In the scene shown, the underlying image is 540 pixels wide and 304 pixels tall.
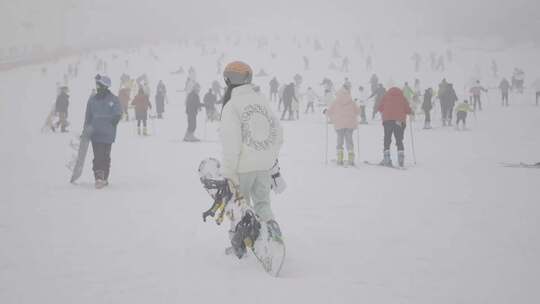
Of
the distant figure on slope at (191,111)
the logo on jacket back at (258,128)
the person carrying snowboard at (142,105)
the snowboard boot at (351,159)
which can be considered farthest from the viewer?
the person carrying snowboard at (142,105)

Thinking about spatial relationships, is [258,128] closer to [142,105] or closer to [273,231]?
[273,231]

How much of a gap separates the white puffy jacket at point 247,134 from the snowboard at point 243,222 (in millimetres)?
103

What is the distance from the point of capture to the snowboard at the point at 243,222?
3375 millimetres

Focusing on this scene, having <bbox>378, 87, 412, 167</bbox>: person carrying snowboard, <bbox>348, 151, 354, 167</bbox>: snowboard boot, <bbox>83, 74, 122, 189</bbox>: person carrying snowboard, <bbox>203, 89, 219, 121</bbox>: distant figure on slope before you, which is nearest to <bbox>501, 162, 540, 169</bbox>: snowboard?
<bbox>378, 87, 412, 167</bbox>: person carrying snowboard

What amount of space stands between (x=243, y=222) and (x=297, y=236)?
117 centimetres

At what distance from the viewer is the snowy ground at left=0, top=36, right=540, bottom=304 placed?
3.11 m

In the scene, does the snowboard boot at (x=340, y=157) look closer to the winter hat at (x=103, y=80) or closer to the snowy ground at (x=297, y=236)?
the snowy ground at (x=297, y=236)

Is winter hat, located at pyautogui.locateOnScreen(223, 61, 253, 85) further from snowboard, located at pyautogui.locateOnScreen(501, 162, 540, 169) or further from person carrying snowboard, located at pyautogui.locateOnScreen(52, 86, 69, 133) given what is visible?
person carrying snowboard, located at pyautogui.locateOnScreen(52, 86, 69, 133)

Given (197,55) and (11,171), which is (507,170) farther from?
(197,55)

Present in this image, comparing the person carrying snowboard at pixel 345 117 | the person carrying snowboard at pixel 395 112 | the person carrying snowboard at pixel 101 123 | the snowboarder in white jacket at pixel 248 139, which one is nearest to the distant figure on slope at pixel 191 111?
the person carrying snowboard at pixel 345 117

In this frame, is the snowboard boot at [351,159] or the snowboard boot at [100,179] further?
the snowboard boot at [351,159]

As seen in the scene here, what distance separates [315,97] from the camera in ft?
82.6

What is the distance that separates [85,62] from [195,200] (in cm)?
4268

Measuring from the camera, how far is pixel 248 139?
3.54m
